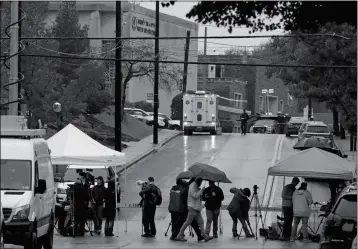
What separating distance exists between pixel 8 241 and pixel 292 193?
31.4 ft

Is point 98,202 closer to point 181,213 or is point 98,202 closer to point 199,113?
point 181,213

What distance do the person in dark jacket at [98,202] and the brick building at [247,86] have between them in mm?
72591

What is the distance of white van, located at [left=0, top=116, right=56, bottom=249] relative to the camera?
1839 centimetres

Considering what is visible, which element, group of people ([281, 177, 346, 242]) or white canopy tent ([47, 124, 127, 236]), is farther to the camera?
white canopy tent ([47, 124, 127, 236])

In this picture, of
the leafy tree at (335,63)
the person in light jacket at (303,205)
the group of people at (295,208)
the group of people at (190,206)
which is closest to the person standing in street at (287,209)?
the group of people at (295,208)

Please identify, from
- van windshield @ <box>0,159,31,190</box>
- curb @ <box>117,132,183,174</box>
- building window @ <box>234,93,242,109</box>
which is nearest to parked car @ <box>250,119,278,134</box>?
curb @ <box>117,132,183,174</box>

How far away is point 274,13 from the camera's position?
50.7ft

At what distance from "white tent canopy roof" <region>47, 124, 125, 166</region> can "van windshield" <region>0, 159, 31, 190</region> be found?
7954 mm

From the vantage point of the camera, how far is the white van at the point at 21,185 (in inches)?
724

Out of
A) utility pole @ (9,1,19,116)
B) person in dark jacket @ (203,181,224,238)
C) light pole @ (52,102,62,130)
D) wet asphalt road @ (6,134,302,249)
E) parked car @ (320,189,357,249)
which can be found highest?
utility pole @ (9,1,19,116)

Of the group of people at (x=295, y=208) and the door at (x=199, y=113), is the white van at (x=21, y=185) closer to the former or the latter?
the group of people at (x=295, y=208)

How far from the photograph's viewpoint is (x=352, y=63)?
112 ft

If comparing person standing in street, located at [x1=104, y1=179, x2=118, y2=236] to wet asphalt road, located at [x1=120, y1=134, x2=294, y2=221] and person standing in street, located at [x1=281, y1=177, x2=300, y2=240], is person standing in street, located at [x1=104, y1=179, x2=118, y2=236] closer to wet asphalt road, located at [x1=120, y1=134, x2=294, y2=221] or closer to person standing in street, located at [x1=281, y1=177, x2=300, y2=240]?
wet asphalt road, located at [x1=120, y1=134, x2=294, y2=221]

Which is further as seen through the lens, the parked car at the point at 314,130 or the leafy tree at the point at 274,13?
the parked car at the point at 314,130
